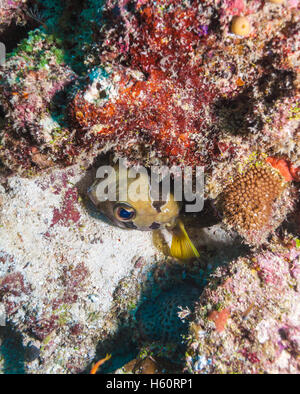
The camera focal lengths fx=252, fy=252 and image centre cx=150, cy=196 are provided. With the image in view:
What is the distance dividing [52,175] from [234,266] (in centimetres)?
Result: 254

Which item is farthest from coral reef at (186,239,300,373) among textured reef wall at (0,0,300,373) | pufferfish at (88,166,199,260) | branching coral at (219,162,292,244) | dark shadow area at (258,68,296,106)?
dark shadow area at (258,68,296,106)

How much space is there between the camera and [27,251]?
337cm

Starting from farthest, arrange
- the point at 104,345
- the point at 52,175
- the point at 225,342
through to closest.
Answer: the point at 104,345, the point at 52,175, the point at 225,342

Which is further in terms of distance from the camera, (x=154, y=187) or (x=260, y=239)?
(x=154, y=187)

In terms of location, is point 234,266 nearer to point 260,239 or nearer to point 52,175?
point 260,239

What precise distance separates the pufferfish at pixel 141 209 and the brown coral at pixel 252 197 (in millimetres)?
830

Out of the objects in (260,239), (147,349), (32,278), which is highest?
(260,239)

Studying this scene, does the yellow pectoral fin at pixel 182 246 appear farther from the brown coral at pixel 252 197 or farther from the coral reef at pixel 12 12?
the coral reef at pixel 12 12

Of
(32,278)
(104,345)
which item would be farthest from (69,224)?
(104,345)

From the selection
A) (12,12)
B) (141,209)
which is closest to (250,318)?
(141,209)

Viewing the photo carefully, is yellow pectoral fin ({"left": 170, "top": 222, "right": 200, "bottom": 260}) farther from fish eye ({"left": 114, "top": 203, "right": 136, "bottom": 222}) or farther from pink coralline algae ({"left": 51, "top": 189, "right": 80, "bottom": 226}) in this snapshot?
pink coralline algae ({"left": 51, "top": 189, "right": 80, "bottom": 226})

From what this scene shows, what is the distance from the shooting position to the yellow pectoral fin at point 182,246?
3.53m

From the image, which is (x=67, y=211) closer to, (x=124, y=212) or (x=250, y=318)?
(x=124, y=212)
